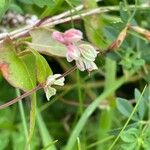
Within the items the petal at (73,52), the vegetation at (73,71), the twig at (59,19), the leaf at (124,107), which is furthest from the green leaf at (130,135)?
the twig at (59,19)

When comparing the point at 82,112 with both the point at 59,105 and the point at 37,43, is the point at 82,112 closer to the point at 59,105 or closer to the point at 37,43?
the point at 59,105

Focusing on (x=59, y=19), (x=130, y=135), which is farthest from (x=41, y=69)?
(x=59, y=19)

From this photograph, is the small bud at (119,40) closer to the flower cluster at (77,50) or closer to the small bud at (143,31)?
the small bud at (143,31)

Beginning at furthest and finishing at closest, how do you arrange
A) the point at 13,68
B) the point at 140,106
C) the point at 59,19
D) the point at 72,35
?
the point at 59,19 < the point at 140,106 < the point at 13,68 < the point at 72,35

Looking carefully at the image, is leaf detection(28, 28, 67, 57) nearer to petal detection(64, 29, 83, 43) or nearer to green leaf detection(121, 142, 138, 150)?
petal detection(64, 29, 83, 43)

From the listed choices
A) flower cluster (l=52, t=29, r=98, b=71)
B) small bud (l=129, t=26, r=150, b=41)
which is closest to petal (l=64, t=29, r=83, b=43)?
flower cluster (l=52, t=29, r=98, b=71)

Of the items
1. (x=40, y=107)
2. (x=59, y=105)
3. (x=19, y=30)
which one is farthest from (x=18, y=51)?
(x=59, y=105)

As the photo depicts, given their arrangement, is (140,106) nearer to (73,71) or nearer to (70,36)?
(73,71)
